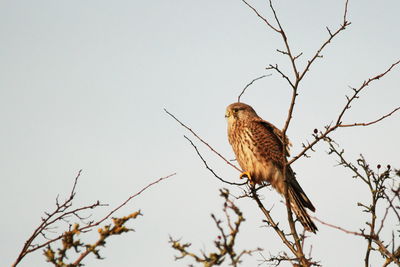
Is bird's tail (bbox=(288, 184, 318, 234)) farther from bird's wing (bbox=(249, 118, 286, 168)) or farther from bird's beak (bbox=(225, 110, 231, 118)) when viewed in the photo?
bird's beak (bbox=(225, 110, 231, 118))

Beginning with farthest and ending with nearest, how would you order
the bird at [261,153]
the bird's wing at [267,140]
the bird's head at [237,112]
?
the bird's head at [237,112] → the bird's wing at [267,140] → the bird at [261,153]

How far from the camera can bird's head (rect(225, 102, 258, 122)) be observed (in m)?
6.19

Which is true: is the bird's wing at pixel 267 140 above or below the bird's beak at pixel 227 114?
below

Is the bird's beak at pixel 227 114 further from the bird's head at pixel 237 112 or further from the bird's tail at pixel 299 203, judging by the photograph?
the bird's tail at pixel 299 203

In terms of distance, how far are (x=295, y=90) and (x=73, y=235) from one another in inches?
79.2

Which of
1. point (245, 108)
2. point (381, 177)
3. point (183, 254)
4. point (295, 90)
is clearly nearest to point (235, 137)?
point (245, 108)

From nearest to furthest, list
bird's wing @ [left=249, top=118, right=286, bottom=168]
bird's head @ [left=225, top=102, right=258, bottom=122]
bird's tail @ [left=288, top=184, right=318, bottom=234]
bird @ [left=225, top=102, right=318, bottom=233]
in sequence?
bird's tail @ [left=288, top=184, right=318, bottom=234]
bird @ [left=225, top=102, right=318, bottom=233]
bird's wing @ [left=249, top=118, right=286, bottom=168]
bird's head @ [left=225, top=102, right=258, bottom=122]

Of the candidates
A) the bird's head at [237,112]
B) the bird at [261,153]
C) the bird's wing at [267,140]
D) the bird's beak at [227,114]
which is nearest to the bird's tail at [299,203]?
the bird at [261,153]

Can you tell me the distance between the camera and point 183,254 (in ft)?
7.20

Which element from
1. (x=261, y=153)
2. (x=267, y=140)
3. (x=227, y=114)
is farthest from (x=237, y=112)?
(x=261, y=153)

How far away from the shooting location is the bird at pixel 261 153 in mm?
5195

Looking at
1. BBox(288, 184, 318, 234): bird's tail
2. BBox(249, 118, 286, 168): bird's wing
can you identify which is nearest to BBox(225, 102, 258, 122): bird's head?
BBox(249, 118, 286, 168): bird's wing

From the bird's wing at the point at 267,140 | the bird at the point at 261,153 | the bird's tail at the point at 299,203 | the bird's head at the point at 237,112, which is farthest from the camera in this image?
the bird's head at the point at 237,112

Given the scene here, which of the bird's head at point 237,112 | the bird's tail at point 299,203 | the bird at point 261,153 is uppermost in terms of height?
the bird's head at point 237,112
